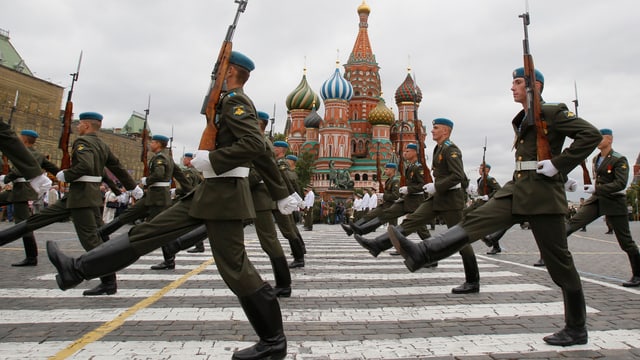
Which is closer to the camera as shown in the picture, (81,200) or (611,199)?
(81,200)

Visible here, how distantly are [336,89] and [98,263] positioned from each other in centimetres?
6478

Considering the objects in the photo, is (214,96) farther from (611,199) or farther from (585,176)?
(585,176)

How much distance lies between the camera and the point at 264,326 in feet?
10.1

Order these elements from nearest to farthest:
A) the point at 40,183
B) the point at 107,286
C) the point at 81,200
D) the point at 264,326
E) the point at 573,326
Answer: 1. the point at 264,326
2. the point at 573,326
3. the point at 107,286
4. the point at 81,200
5. the point at 40,183

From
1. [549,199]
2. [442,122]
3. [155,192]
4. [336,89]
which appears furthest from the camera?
[336,89]

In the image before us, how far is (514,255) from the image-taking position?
9750 mm

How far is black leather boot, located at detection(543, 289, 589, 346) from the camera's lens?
352cm

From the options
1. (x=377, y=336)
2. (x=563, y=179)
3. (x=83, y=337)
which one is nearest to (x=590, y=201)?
(x=563, y=179)

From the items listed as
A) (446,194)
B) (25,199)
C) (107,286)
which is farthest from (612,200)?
(25,199)

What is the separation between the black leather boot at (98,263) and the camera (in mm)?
3271

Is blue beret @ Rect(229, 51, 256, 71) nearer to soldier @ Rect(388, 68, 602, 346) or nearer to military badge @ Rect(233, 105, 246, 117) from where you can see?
military badge @ Rect(233, 105, 246, 117)

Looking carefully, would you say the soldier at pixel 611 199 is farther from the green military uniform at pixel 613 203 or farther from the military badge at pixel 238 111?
the military badge at pixel 238 111

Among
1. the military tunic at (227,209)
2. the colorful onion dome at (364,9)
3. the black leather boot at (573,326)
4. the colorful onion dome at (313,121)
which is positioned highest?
the colorful onion dome at (364,9)

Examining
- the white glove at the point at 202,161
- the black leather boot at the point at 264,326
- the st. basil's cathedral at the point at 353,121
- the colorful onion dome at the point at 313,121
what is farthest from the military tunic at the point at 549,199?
the colorful onion dome at the point at 313,121
